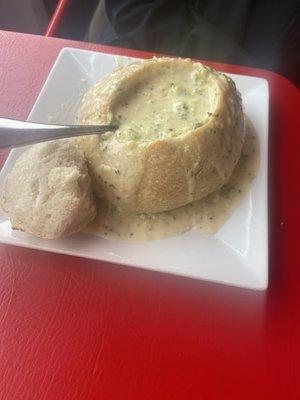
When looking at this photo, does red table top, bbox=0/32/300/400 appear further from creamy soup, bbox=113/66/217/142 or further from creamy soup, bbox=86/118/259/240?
creamy soup, bbox=113/66/217/142

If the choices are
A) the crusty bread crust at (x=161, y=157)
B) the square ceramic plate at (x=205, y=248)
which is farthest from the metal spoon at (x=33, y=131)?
the square ceramic plate at (x=205, y=248)

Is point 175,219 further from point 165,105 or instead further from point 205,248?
point 165,105

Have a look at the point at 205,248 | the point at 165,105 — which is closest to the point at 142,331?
the point at 205,248

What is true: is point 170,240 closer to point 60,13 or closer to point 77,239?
point 77,239

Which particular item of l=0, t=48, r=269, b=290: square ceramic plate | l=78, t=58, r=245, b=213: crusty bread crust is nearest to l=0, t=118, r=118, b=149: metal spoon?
l=78, t=58, r=245, b=213: crusty bread crust

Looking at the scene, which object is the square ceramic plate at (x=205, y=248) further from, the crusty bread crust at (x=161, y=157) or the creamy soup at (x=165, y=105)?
the creamy soup at (x=165, y=105)

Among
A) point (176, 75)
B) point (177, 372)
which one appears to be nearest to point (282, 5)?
point (176, 75)
